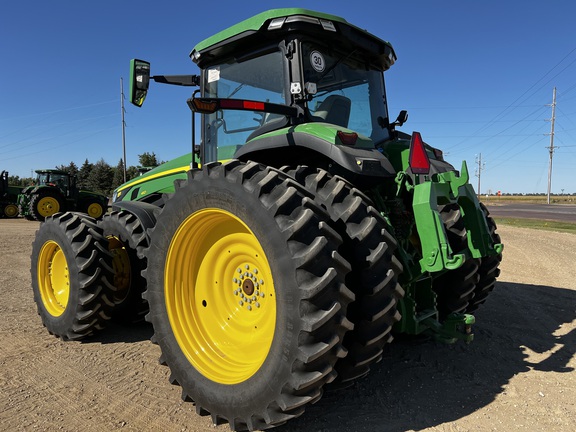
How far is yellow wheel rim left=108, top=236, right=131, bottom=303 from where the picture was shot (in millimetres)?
4086

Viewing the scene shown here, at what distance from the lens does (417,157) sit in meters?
2.81

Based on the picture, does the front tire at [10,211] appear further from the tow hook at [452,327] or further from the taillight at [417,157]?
the tow hook at [452,327]

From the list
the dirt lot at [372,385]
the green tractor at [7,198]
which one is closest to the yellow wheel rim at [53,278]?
the dirt lot at [372,385]

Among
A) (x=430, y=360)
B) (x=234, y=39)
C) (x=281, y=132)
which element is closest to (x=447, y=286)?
(x=430, y=360)

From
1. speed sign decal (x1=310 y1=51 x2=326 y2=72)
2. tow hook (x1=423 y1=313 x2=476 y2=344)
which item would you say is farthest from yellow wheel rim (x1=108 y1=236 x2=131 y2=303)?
tow hook (x1=423 y1=313 x2=476 y2=344)

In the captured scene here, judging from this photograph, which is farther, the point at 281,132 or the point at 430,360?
the point at 430,360

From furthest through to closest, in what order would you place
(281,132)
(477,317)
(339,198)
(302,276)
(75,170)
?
1. (75,170)
2. (477,317)
3. (281,132)
4. (339,198)
5. (302,276)

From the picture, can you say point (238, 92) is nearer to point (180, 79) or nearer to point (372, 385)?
point (180, 79)

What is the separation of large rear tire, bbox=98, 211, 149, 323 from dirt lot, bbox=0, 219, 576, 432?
251mm

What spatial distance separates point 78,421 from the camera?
253 centimetres

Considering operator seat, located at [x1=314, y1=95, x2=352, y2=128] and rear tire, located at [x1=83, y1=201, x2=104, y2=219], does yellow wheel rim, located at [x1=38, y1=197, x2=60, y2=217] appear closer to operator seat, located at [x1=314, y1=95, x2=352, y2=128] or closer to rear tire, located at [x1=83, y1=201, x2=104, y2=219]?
rear tire, located at [x1=83, y1=201, x2=104, y2=219]

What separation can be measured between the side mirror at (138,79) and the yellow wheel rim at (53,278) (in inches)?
67.9

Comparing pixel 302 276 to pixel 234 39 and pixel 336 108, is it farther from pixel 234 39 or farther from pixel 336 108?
pixel 234 39

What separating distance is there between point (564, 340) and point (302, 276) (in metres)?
3.27
